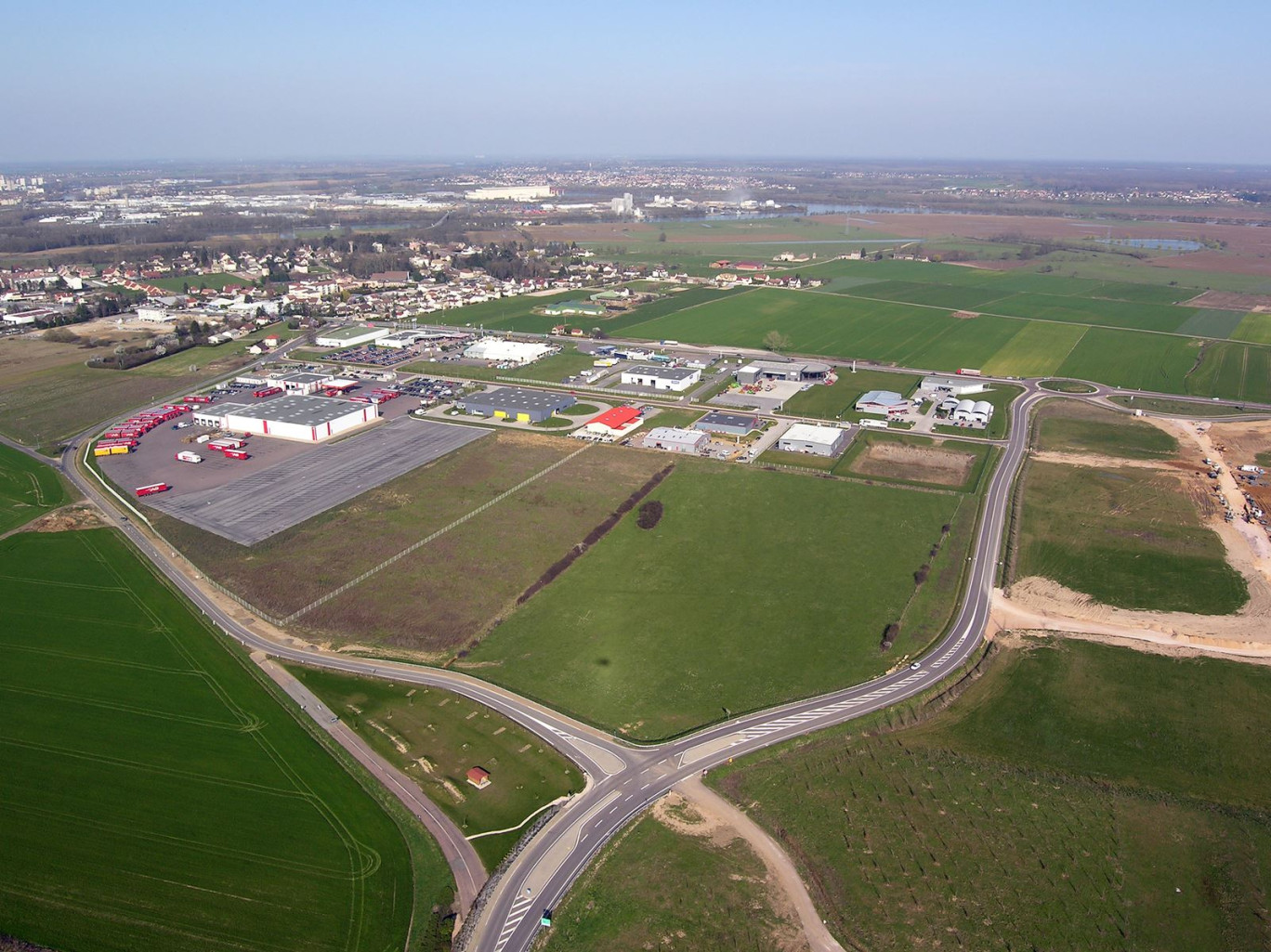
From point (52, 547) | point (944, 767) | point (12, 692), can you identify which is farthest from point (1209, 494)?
point (52, 547)

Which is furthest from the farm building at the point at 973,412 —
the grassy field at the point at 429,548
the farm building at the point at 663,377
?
the grassy field at the point at 429,548

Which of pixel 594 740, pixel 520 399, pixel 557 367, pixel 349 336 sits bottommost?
pixel 594 740

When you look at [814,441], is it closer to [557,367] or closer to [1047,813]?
[557,367]

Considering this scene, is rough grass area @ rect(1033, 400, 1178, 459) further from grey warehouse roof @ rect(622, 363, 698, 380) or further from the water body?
the water body

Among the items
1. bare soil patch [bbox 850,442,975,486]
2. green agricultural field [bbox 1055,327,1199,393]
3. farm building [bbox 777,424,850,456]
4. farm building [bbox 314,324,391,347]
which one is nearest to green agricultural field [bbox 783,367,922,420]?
farm building [bbox 777,424,850,456]

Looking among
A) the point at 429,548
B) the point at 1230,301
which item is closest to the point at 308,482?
the point at 429,548

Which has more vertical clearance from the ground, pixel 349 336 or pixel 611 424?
pixel 349 336
